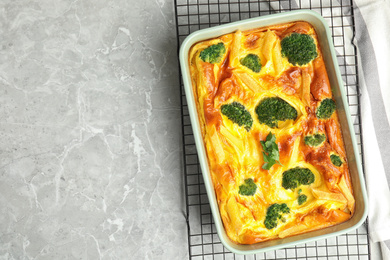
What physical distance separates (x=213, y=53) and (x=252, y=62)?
0.19 m

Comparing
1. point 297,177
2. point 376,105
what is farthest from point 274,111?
point 376,105

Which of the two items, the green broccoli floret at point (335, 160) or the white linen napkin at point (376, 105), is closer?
the green broccoli floret at point (335, 160)

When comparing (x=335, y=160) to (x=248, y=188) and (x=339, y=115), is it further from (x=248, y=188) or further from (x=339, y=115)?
(x=248, y=188)

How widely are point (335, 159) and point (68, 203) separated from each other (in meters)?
1.48

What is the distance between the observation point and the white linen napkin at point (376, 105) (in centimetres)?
248

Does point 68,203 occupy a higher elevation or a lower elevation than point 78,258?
higher

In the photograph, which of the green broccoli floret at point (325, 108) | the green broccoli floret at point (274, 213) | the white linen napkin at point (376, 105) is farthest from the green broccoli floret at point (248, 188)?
the white linen napkin at point (376, 105)

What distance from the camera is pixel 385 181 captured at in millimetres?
2504

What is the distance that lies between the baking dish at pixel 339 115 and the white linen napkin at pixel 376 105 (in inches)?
12.8

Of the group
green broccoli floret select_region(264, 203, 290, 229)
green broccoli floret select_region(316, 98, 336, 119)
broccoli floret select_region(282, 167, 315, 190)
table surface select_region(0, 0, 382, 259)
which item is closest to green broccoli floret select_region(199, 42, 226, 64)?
table surface select_region(0, 0, 382, 259)

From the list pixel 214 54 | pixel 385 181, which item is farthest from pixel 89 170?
pixel 385 181

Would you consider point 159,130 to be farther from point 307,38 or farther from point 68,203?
point 307,38

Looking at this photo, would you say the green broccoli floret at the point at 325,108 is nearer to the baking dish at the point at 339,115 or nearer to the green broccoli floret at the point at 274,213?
the baking dish at the point at 339,115

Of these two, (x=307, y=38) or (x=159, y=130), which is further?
(x=159, y=130)
